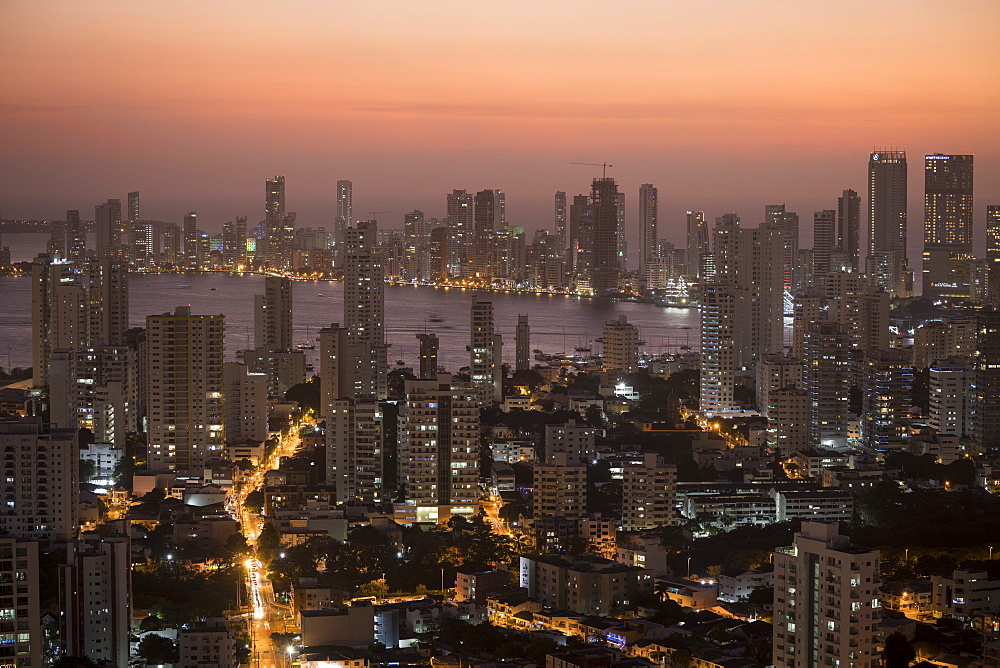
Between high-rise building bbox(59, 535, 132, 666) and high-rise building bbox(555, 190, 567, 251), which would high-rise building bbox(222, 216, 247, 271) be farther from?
high-rise building bbox(59, 535, 132, 666)

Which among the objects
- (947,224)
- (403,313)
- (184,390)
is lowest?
(184,390)

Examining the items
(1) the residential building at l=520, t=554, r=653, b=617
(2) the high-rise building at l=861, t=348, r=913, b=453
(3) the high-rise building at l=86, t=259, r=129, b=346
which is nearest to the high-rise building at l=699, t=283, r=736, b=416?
(2) the high-rise building at l=861, t=348, r=913, b=453

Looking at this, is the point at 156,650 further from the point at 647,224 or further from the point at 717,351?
the point at 647,224

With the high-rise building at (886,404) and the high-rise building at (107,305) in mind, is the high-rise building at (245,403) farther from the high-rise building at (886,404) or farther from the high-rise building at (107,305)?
the high-rise building at (886,404)

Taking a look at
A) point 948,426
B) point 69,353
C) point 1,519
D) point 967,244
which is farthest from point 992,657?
point 967,244

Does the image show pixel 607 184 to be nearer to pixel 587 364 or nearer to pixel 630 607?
pixel 587 364

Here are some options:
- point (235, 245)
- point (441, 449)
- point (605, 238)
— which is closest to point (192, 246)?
point (235, 245)

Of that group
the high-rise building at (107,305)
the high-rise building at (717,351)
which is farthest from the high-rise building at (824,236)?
the high-rise building at (107,305)
